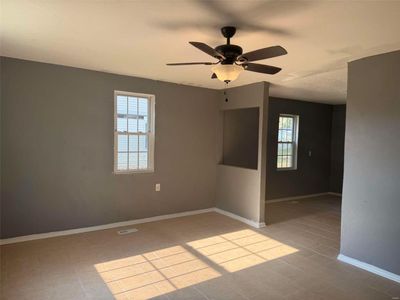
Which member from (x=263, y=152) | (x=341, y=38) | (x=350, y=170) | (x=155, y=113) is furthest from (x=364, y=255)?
(x=155, y=113)

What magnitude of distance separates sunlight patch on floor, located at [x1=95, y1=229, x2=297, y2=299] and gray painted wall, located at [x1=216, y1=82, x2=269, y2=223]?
2.45 feet

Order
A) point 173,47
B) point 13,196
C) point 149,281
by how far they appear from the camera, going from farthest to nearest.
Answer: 1. point 13,196
2. point 173,47
3. point 149,281

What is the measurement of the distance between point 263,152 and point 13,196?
3.58 metres

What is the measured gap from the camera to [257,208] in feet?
14.5

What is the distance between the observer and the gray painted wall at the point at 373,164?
2.78 m

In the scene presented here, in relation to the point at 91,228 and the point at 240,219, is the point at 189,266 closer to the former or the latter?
the point at 91,228

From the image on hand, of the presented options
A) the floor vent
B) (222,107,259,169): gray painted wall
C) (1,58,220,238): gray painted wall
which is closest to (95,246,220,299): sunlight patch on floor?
the floor vent

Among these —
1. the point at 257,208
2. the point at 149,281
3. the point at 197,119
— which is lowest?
the point at 149,281

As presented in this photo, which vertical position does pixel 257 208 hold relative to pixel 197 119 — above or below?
below

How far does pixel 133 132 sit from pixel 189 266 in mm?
2314

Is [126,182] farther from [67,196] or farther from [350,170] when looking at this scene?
[350,170]

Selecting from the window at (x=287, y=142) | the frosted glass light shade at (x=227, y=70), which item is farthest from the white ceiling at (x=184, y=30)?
the window at (x=287, y=142)

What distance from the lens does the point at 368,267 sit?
9.73 ft

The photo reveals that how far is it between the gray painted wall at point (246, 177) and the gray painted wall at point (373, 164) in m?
1.39
